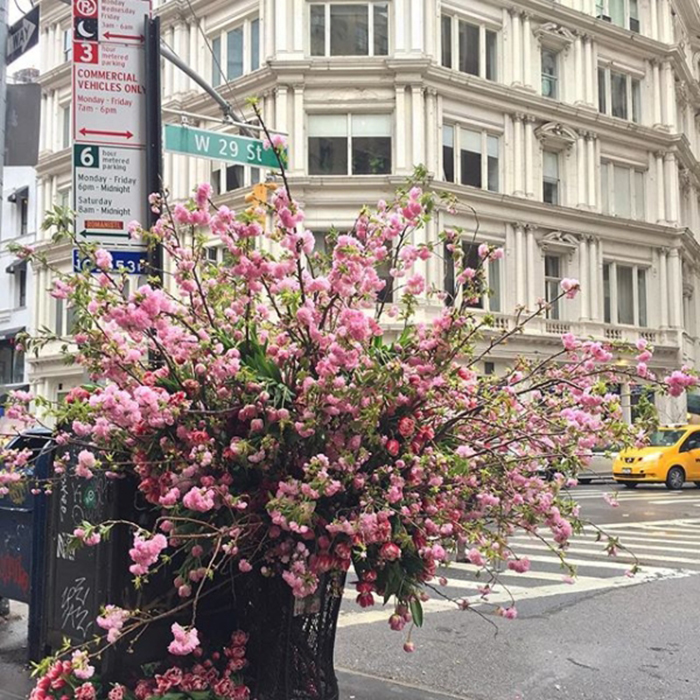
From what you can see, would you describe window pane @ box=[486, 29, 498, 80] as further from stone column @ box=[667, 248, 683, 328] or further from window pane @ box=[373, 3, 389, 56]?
stone column @ box=[667, 248, 683, 328]

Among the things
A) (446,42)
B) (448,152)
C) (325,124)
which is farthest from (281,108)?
(446,42)

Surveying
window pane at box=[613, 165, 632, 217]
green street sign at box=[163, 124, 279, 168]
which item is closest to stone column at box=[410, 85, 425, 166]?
window pane at box=[613, 165, 632, 217]

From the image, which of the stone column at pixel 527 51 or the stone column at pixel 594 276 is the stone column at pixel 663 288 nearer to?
the stone column at pixel 594 276

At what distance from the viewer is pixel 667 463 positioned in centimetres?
2441

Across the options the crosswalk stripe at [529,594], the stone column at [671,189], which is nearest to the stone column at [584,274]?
the stone column at [671,189]

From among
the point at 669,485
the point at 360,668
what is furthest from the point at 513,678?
the point at 669,485

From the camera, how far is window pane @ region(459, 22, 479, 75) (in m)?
29.6

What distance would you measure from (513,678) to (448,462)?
9.50ft

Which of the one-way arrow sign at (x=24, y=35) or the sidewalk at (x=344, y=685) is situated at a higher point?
the one-way arrow sign at (x=24, y=35)

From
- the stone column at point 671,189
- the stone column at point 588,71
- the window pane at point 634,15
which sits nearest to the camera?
the stone column at point 588,71

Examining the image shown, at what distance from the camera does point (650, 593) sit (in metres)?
8.93

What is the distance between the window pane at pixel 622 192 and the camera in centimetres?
3316

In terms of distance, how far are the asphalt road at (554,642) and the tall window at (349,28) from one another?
2160 cm

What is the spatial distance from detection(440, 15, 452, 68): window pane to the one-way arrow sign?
2155cm
